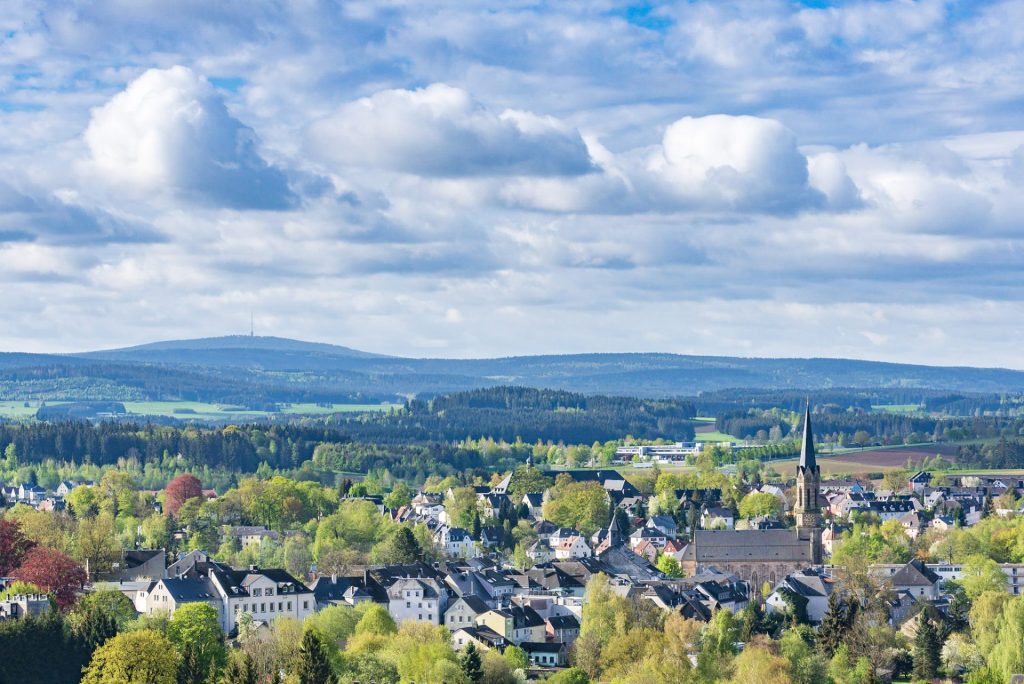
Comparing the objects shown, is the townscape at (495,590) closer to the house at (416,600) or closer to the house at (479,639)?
the house at (416,600)

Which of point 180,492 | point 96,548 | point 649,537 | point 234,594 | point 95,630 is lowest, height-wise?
point 649,537

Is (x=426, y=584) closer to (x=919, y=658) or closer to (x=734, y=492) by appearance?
(x=919, y=658)

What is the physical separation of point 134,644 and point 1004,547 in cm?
8427

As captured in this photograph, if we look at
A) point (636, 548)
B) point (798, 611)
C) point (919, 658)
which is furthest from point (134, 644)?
point (636, 548)

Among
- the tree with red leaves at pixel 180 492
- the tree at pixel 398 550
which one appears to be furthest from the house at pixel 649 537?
the tree with red leaves at pixel 180 492

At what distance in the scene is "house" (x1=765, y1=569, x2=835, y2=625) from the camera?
4636 inches

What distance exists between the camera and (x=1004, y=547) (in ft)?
488

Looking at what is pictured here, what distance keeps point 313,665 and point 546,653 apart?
25.6 metres

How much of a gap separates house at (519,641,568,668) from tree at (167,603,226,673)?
16624 millimetres

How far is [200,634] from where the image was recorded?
9181 cm

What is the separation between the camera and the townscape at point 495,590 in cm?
8900

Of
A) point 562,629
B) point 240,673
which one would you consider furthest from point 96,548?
point 240,673

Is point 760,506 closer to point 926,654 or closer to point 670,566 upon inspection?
point 670,566

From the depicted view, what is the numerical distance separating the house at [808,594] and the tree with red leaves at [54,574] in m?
40.5
